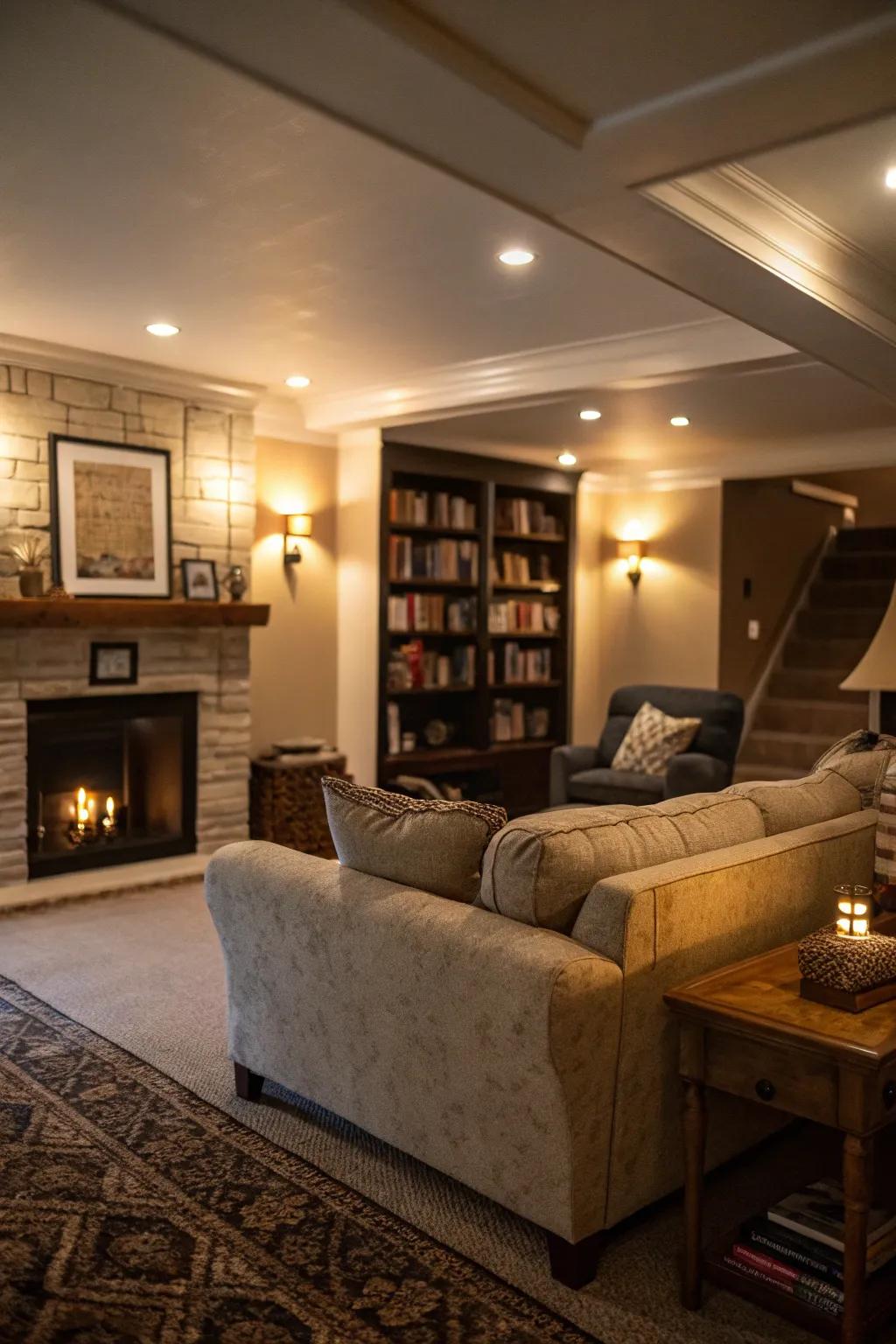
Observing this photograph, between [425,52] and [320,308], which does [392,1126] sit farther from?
[320,308]

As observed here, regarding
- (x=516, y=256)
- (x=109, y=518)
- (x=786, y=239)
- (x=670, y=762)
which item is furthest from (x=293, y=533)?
(x=786, y=239)

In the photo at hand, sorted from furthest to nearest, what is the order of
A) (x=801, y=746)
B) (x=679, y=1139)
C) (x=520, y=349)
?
(x=801, y=746)
(x=520, y=349)
(x=679, y=1139)

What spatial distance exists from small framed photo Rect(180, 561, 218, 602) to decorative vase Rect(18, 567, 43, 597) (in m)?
0.84

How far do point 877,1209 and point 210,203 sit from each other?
313cm

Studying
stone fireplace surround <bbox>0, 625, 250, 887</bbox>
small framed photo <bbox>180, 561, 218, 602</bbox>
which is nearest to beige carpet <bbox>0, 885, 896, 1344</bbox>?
stone fireplace surround <bbox>0, 625, 250, 887</bbox>

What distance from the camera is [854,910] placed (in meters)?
2.22

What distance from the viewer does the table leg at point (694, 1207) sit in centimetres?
214

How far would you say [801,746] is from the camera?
7520 millimetres

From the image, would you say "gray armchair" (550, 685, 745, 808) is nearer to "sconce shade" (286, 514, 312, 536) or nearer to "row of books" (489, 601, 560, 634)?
"row of books" (489, 601, 560, 634)

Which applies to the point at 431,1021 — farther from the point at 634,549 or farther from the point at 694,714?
the point at 634,549

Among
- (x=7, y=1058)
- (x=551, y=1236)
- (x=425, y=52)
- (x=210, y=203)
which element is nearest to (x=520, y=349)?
(x=210, y=203)

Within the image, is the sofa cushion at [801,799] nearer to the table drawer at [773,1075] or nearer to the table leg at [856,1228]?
the table drawer at [773,1075]

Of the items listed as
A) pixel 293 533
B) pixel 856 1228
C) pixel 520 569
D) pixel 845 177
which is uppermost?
pixel 845 177

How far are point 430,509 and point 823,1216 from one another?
5.38 metres
